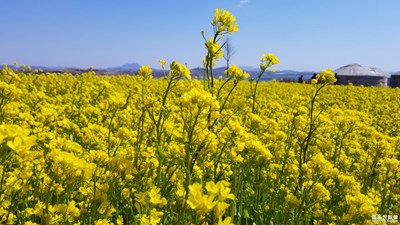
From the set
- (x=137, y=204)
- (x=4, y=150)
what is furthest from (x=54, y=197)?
(x=4, y=150)

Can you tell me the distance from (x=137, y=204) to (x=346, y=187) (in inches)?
55.4

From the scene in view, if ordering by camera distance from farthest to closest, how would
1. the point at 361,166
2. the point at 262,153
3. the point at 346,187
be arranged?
the point at 361,166 < the point at 346,187 < the point at 262,153

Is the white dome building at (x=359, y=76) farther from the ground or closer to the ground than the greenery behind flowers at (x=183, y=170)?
closer to the ground

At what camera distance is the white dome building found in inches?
1238

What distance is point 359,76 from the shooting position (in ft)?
104

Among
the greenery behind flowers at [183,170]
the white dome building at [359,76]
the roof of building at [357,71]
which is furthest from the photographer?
the roof of building at [357,71]

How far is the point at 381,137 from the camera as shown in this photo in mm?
3414

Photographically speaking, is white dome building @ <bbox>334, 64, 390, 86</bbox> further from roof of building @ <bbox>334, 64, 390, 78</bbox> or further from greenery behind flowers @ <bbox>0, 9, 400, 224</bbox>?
greenery behind flowers @ <bbox>0, 9, 400, 224</bbox>

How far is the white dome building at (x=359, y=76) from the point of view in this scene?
31.4m

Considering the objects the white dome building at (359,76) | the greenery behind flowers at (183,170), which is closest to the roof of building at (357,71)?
the white dome building at (359,76)

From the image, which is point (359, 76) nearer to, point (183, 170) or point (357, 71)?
point (357, 71)

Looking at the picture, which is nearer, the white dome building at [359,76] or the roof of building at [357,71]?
the white dome building at [359,76]

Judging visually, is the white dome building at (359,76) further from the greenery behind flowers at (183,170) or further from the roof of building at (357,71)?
the greenery behind flowers at (183,170)

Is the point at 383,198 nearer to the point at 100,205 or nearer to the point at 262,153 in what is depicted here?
the point at 262,153
